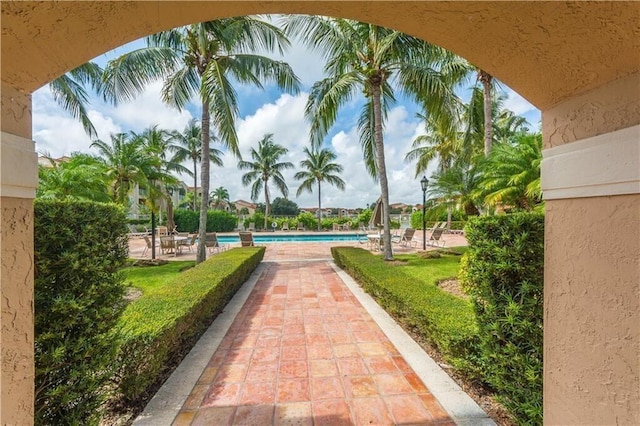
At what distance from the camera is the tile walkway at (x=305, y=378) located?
2645mm

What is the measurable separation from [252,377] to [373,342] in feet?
6.13

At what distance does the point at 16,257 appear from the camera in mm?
1529

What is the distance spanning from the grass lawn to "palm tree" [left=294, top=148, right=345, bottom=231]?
23.2 m

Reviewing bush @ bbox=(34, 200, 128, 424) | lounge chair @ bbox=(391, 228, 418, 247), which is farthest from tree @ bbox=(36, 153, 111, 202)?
lounge chair @ bbox=(391, 228, 418, 247)

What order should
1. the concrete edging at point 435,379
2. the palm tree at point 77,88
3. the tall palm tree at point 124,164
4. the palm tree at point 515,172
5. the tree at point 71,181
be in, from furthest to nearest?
the tall palm tree at point 124,164 < the palm tree at point 77,88 < the tree at point 71,181 < the palm tree at point 515,172 < the concrete edging at point 435,379

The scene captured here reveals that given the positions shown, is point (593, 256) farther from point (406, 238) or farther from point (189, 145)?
point (189, 145)

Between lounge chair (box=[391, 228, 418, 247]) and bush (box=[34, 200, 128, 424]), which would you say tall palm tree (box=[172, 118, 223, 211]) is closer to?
lounge chair (box=[391, 228, 418, 247])

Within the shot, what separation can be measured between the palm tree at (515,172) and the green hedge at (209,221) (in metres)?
26.7

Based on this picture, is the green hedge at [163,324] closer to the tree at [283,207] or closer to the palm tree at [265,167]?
the palm tree at [265,167]

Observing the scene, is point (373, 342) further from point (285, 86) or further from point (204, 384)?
point (285, 86)

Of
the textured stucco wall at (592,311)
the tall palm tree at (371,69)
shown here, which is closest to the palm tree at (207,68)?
the tall palm tree at (371,69)

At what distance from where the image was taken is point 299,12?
169cm

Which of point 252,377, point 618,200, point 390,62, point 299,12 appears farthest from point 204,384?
point 390,62

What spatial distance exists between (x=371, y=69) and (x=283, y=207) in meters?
47.7
